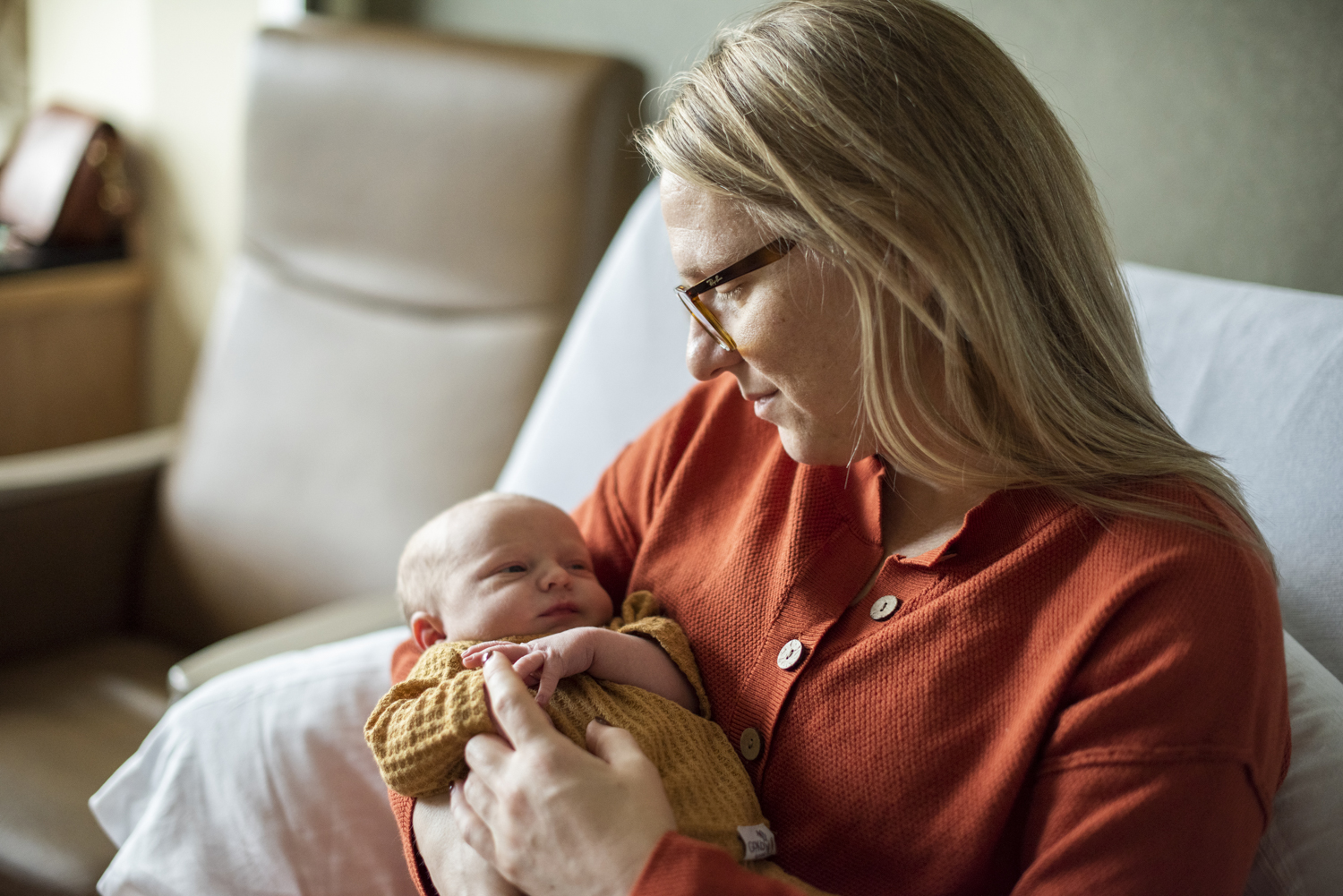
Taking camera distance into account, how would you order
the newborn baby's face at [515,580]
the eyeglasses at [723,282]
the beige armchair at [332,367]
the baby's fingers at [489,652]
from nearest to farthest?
the eyeglasses at [723,282] → the baby's fingers at [489,652] → the newborn baby's face at [515,580] → the beige armchair at [332,367]

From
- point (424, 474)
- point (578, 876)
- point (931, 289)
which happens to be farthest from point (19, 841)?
point (931, 289)

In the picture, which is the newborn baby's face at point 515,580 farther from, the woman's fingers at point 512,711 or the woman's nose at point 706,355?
the woman's nose at point 706,355

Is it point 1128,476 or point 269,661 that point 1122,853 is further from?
point 269,661

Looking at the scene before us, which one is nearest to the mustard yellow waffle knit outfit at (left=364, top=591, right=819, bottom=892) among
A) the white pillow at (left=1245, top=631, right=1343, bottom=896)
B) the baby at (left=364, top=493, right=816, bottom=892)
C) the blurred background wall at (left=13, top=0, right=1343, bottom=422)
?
the baby at (left=364, top=493, right=816, bottom=892)

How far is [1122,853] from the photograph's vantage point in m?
0.80

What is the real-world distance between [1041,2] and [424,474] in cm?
117

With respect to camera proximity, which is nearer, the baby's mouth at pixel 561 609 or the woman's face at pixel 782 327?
the woman's face at pixel 782 327

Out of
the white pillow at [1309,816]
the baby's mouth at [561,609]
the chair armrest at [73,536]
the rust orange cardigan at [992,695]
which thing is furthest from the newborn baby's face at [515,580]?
the chair armrest at [73,536]

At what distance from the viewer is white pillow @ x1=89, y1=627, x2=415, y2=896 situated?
1.18 m

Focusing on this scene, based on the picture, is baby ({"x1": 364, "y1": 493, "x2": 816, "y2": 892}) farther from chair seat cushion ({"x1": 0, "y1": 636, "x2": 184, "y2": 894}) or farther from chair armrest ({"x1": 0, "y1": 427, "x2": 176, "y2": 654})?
chair armrest ({"x1": 0, "y1": 427, "x2": 176, "y2": 654})

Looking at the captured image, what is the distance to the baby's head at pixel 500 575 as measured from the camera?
114 centimetres

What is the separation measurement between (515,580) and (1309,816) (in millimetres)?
725

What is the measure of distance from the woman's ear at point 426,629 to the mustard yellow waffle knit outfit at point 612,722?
139 millimetres

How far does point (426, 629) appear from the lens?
4.01 feet
